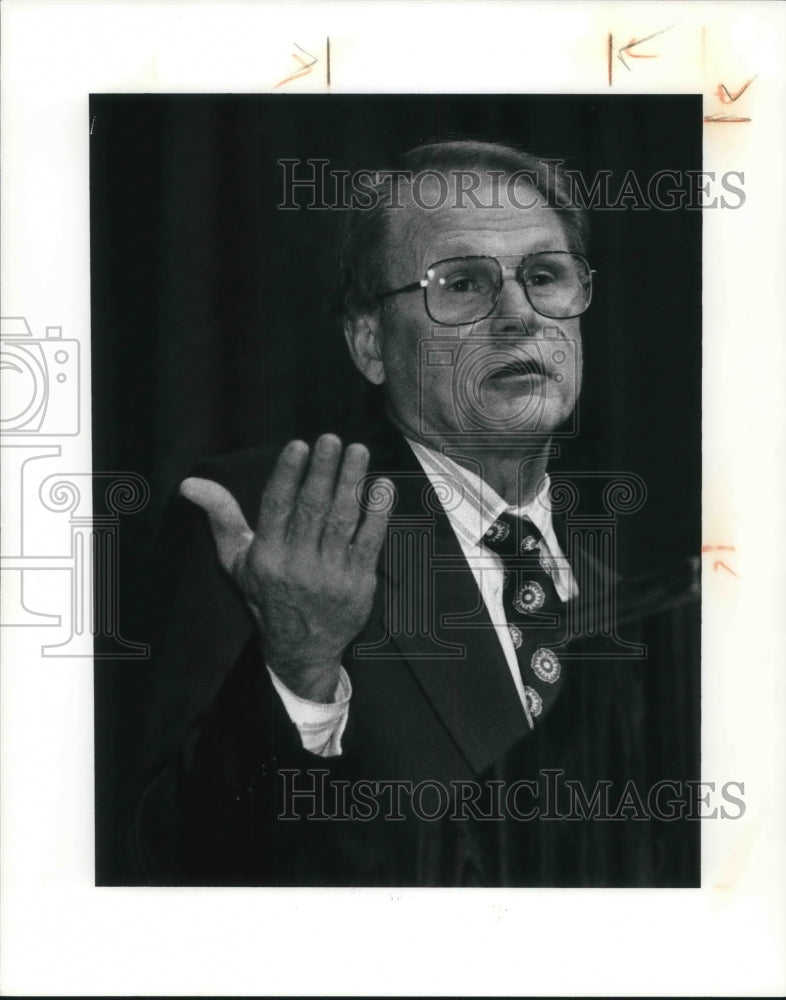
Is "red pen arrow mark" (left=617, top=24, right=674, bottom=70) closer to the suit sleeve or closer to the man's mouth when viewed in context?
the man's mouth

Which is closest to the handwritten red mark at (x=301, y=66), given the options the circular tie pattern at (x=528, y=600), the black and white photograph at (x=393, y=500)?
Answer: the black and white photograph at (x=393, y=500)

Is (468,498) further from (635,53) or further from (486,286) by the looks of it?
(635,53)

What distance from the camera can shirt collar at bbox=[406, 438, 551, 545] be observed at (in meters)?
1.93

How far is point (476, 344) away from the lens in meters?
1.92

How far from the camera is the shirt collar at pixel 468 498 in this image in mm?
1931

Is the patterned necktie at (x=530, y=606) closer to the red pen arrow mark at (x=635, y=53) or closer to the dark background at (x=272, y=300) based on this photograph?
the dark background at (x=272, y=300)

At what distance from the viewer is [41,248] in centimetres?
195

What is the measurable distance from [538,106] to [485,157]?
119mm

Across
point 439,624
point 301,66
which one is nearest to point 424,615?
point 439,624

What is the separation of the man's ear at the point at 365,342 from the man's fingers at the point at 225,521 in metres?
0.30

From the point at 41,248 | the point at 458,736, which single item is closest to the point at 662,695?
the point at 458,736

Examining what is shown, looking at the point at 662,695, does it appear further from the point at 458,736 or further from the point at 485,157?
the point at 485,157

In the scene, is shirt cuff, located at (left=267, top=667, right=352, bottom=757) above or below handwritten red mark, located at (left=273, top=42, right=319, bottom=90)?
below

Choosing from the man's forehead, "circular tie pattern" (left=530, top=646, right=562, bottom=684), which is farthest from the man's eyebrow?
"circular tie pattern" (left=530, top=646, right=562, bottom=684)
